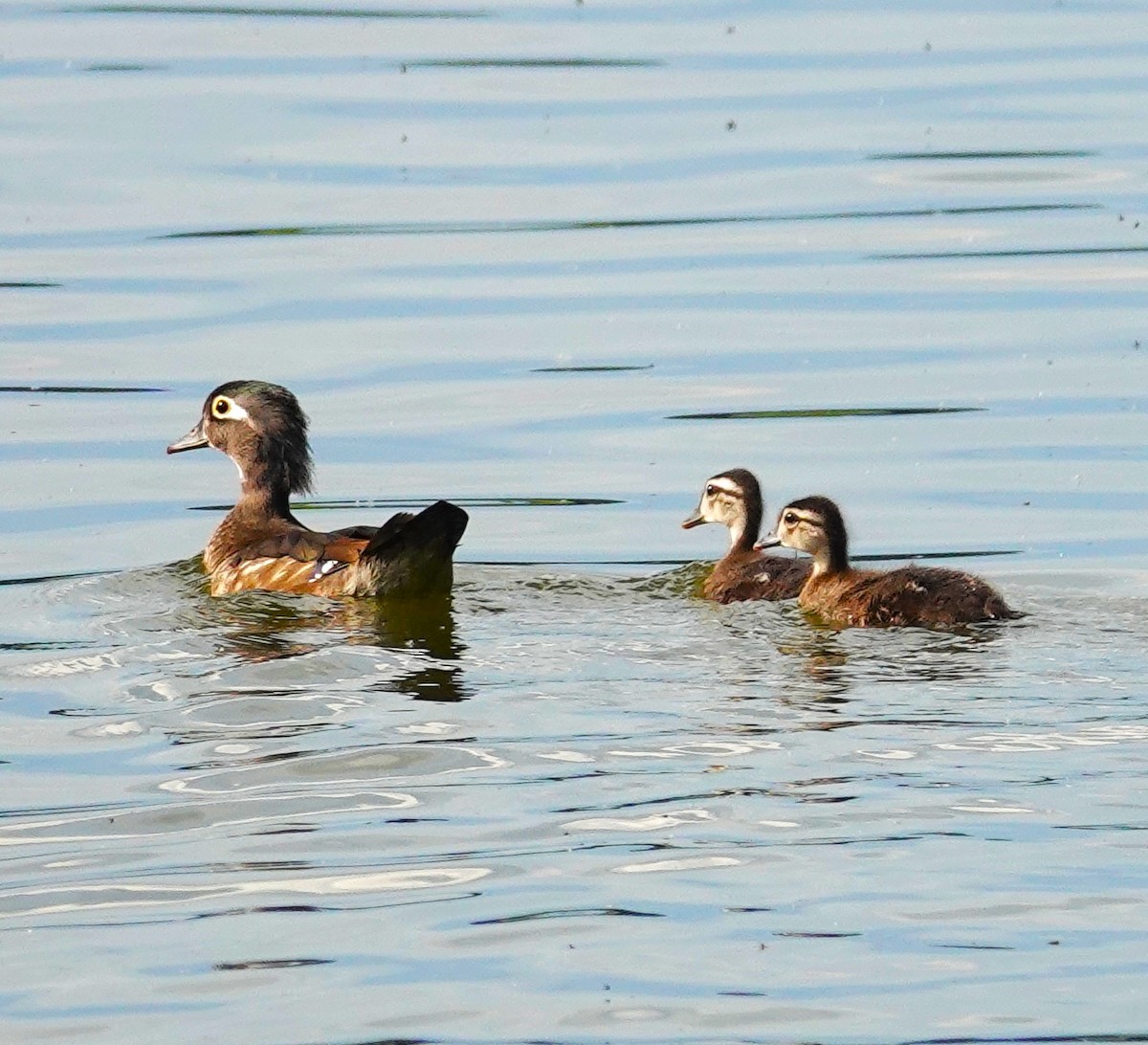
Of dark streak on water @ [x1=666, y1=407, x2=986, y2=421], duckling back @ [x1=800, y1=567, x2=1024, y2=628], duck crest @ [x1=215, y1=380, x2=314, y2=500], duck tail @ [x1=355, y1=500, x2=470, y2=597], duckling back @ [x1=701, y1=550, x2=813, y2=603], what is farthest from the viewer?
dark streak on water @ [x1=666, y1=407, x2=986, y2=421]

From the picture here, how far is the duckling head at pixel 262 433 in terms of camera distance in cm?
1301

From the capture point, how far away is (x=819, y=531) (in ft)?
37.8

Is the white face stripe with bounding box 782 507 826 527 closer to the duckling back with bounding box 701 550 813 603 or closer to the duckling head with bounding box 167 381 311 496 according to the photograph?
the duckling back with bounding box 701 550 813 603

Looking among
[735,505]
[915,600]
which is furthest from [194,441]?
[915,600]

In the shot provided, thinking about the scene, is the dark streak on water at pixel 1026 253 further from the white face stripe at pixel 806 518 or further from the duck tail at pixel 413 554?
the duck tail at pixel 413 554

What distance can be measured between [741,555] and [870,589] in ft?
4.69

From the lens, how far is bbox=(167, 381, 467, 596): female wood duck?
11.3 metres

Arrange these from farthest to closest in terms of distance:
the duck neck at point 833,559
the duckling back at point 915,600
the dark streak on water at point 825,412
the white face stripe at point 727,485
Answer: the dark streak on water at point 825,412
the white face stripe at point 727,485
the duck neck at point 833,559
the duckling back at point 915,600

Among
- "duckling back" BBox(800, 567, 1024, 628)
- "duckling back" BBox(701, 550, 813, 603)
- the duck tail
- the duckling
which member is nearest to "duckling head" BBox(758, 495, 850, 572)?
the duckling

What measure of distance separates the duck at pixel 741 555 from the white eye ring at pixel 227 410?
2.22 meters

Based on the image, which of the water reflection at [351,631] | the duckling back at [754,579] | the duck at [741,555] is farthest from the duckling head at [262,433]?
the duckling back at [754,579]

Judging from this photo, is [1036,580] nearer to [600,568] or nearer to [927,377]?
[600,568]

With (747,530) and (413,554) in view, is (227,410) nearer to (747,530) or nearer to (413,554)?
(413,554)

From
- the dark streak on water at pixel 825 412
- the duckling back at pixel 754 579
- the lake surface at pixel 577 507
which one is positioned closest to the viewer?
the lake surface at pixel 577 507
